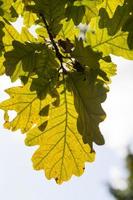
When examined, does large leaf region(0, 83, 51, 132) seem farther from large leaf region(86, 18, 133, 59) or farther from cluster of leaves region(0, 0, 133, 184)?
large leaf region(86, 18, 133, 59)

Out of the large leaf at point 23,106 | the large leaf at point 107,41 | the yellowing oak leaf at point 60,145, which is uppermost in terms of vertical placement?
the large leaf at point 107,41

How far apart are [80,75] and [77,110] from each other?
140mm

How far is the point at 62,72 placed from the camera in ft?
6.44

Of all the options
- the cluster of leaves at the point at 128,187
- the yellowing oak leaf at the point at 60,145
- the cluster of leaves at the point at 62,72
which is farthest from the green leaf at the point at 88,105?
the cluster of leaves at the point at 128,187

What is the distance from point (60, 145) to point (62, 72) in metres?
0.35

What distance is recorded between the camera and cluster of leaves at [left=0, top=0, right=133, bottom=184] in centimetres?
186

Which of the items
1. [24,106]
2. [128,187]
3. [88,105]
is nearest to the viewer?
[88,105]

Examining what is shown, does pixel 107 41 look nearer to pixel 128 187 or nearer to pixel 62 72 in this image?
pixel 62 72

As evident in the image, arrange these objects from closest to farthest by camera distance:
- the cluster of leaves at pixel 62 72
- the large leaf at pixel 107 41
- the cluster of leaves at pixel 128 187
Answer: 1. the cluster of leaves at pixel 62 72
2. the large leaf at pixel 107 41
3. the cluster of leaves at pixel 128 187

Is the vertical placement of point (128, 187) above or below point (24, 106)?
below

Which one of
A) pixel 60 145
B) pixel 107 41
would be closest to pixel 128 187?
pixel 60 145

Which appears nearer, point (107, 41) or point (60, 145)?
point (107, 41)

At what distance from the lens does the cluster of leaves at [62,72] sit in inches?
73.3

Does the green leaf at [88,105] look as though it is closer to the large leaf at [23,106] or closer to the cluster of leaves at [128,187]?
the large leaf at [23,106]
